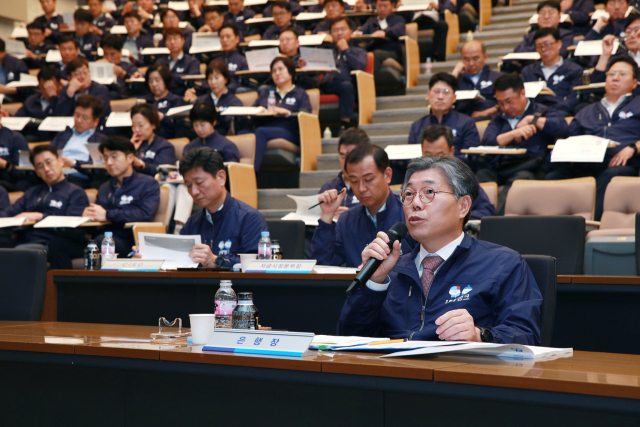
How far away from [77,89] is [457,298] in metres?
5.81

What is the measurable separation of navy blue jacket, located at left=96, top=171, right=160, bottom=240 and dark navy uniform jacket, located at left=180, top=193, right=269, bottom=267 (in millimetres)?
1194

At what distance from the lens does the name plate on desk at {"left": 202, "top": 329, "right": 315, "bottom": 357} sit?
1203mm

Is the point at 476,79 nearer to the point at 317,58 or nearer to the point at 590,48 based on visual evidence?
the point at 590,48

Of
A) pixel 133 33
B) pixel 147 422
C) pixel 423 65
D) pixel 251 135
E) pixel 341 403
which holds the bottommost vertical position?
pixel 147 422

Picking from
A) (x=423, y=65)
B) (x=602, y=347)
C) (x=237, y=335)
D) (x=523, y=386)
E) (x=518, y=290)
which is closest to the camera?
(x=523, y=386)

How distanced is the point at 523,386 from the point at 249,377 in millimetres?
492

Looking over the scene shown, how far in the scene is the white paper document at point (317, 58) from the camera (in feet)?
18.6

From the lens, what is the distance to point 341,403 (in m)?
1.13

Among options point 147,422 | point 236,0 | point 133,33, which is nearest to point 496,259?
point 147,422

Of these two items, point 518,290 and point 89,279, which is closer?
point 518,290

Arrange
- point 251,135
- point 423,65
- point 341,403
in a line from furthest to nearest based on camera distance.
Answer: point 423,65 < point 251,135 < point 341,403

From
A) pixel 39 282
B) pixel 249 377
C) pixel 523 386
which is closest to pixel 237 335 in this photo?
pixel 249 377

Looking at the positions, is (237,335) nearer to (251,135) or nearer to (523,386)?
(523,386)

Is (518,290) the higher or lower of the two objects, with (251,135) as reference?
lower
